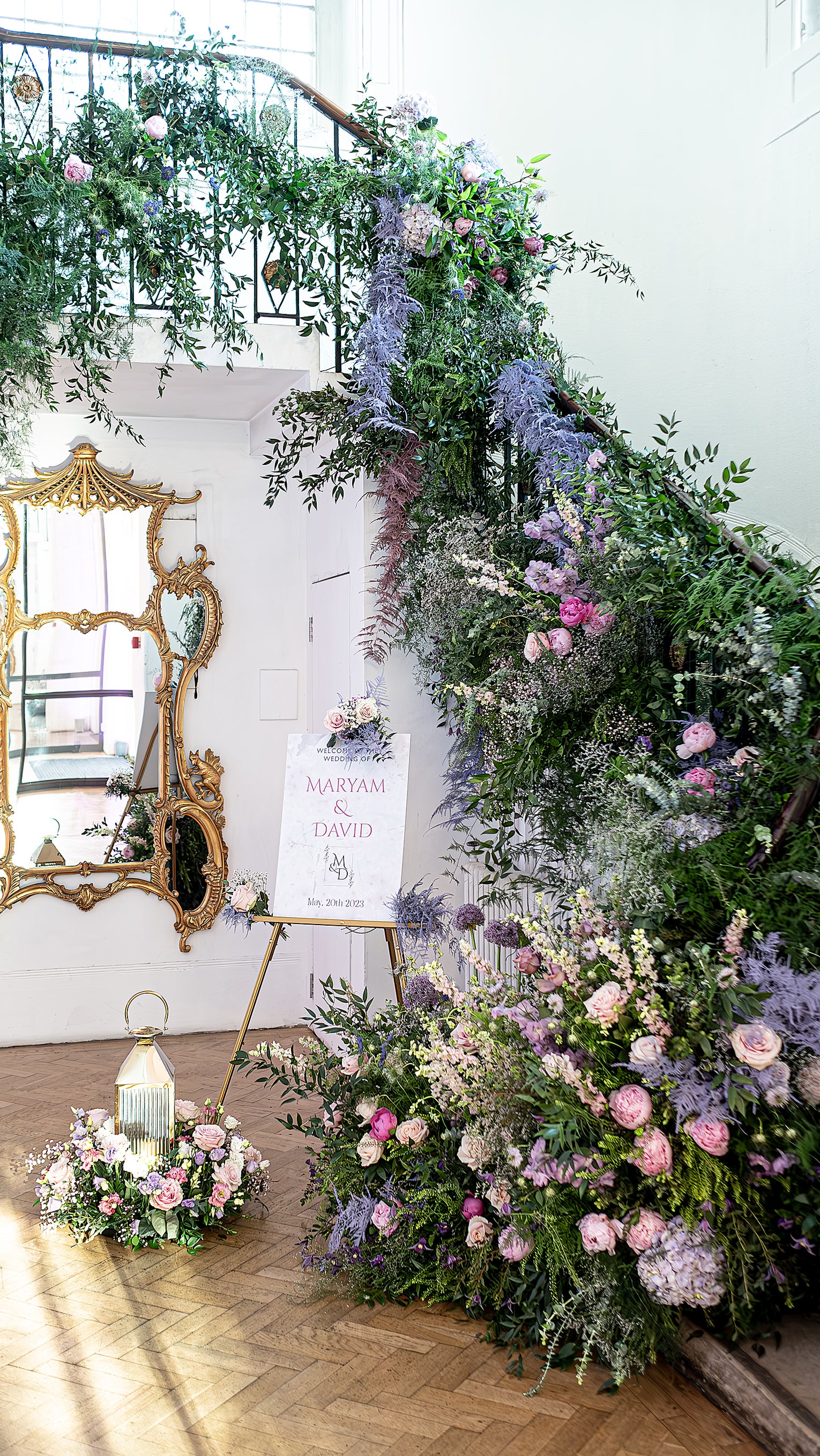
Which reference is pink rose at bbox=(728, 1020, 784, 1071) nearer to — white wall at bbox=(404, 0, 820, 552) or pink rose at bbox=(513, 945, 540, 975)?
pink rose at bbox=(513, 945, 540, 975)

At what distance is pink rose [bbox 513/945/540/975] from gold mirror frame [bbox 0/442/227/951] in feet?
9.26

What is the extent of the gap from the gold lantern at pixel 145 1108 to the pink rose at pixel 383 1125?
2.27ft

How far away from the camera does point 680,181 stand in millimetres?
4992

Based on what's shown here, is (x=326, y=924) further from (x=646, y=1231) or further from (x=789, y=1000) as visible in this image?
(x=789, y=1000)

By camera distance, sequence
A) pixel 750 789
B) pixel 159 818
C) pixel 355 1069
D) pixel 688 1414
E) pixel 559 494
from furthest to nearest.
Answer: pixel 159 818 → pixel 559 494 → pixel 355 1069 → pixel 750 789 → pixel 688 1414

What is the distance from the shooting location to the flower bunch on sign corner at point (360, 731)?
12.3ft

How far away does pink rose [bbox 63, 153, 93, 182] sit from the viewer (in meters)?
3.72

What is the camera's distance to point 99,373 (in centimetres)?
404

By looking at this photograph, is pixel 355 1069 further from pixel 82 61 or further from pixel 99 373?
pixel 82 61

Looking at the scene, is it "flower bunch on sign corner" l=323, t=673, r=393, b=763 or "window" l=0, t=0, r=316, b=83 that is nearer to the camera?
"flower bunch on sign corner" l=323, t=673, r=393, b=763

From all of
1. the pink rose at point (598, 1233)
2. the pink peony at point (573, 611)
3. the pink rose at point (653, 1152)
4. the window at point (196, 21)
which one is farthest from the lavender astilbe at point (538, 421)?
the window at point (196, 21)

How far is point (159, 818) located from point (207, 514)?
1.51m

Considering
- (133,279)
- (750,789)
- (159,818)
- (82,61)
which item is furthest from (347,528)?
(750,789)

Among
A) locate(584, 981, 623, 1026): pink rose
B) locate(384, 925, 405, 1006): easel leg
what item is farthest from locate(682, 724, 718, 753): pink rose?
locate(384, 925, 405, 1006): easel leg
